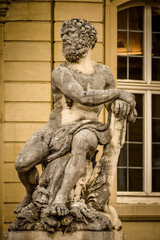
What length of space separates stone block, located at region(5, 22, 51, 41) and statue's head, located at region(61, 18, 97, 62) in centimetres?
402

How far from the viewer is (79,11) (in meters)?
13.5

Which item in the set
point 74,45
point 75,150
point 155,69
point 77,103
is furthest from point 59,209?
point 155,69

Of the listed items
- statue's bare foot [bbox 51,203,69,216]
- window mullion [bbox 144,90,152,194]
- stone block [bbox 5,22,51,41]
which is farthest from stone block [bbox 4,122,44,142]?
statue's bare foot [bbox 51,203,69,216]

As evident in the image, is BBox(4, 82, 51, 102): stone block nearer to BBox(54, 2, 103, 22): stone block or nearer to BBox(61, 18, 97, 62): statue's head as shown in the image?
BBox(54, 2, 103, 22): stone block

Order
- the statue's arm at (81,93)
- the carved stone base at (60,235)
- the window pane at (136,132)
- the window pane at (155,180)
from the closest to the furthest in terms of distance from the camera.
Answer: the carved stone base at (60,235) → the statue's arm at (81,93) → the window pane at (155,180) → the window pane at (136,132)

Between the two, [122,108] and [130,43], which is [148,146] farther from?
[122,108]

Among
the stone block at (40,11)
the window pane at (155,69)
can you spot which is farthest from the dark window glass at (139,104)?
the stone block at (40,11)

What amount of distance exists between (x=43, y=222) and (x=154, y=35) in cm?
597

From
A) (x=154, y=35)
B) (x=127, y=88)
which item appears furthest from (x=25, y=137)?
(x=154, y=35)

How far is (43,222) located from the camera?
8.77m

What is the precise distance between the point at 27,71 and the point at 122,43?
64.3 inches

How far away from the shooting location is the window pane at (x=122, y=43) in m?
13.8

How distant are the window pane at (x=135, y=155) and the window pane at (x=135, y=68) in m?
1.11

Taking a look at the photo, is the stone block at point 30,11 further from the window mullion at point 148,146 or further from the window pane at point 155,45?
the window mullion at point 148,146
